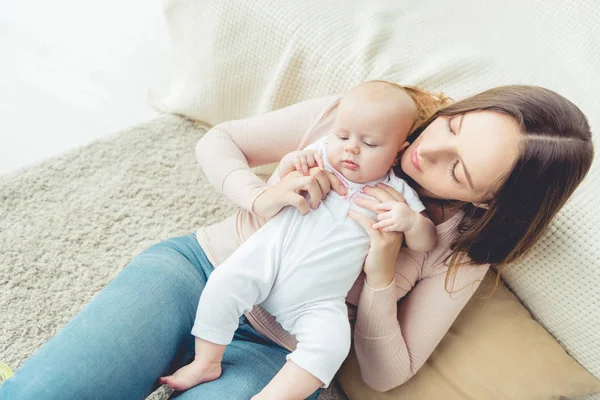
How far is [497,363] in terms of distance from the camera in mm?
988

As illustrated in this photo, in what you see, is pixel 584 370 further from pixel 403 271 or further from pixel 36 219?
pixel 36 219

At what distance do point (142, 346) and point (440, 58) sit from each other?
87 centimetres

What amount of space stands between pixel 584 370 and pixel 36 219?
1.29m

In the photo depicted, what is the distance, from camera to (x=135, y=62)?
6.17ft

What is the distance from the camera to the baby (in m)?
0.85

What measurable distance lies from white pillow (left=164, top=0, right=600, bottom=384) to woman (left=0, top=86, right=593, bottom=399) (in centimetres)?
14

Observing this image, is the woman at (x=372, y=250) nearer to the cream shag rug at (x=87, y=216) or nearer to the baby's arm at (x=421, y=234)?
the baby's arm at (x=421, y=234)

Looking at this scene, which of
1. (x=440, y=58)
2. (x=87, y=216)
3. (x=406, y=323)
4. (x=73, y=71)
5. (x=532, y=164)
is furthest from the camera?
(x=73, y=71)

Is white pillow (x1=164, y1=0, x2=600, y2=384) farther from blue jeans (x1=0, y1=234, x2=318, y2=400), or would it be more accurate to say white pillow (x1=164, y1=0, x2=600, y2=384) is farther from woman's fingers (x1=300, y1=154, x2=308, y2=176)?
blue jeans (x1=0, y1=234, x2=318, y2=400)

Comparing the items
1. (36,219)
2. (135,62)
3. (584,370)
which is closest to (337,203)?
(584,370)

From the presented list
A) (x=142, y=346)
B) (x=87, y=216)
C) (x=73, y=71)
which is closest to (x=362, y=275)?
(x=142, y=346)

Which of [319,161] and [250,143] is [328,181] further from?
[250,143]

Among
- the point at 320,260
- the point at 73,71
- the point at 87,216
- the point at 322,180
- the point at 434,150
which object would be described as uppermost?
the point at 434,150

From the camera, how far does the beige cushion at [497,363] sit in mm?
971
